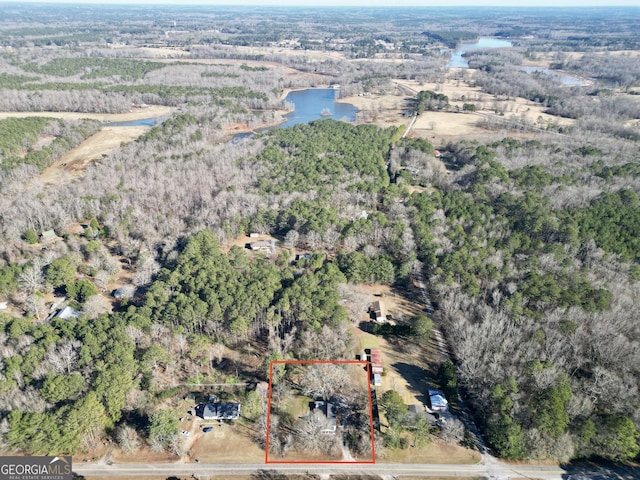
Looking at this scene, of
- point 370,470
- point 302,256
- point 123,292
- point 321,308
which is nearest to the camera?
point 370,470

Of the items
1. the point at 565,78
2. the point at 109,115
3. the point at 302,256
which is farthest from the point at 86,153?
the point at 565,78

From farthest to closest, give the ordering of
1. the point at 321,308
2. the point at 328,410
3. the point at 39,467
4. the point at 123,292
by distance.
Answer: the point at 123,292 < the point at 321,308 < the point at 328,410 < the point at 39,467

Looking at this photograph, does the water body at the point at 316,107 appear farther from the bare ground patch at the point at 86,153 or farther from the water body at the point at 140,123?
the bare ground patch at the point at 86,153

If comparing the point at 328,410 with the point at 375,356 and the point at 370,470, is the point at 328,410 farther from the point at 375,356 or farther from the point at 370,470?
the point at 375,356

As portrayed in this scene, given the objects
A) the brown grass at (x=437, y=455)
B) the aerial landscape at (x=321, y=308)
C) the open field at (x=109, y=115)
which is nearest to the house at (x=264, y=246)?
the aerial landscape at (x=321, y=308)

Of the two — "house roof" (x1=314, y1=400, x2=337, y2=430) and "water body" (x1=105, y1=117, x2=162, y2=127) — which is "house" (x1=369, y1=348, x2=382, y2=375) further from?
"water body" (x1=105, y1=117, x2=162, y2=127)

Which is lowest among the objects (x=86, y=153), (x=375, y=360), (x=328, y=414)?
(x=328, y=414)

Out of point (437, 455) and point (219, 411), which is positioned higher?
point (219, 411)
